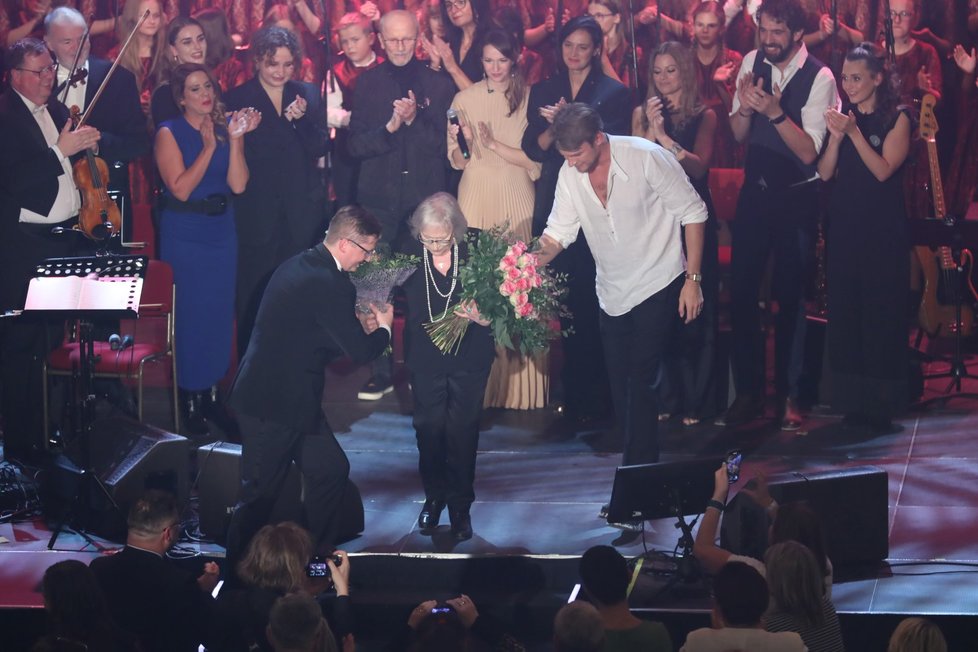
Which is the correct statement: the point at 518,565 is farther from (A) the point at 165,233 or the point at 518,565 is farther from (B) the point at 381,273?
(A) the point at 165,233

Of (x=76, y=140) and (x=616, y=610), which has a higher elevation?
(x=76, y=140)

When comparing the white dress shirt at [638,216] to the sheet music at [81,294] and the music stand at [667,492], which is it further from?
the sheet music at [81,294]

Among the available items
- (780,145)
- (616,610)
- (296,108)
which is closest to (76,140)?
(296,108)

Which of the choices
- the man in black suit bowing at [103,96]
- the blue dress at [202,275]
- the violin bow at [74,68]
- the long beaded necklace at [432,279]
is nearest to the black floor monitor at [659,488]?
the long beaded necklace at [432,279]

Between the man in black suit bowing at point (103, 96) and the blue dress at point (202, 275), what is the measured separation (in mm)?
459

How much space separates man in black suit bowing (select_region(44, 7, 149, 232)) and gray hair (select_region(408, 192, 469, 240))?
9.02 feet

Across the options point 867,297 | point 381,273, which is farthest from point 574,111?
point 867,297

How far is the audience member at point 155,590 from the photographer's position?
472cm

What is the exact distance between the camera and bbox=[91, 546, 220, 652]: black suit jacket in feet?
Answer: 15.5

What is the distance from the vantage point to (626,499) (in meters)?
5.64

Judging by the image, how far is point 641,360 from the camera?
621cm

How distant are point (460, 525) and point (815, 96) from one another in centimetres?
324

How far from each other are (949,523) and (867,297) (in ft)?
6.02

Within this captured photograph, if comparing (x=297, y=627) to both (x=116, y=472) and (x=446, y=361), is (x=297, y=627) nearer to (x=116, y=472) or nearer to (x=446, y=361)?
(x=446, y=361)
